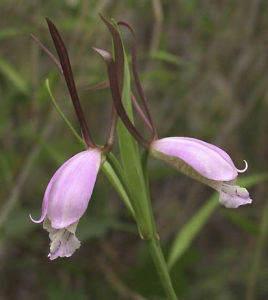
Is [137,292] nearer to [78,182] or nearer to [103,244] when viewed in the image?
[103,244]

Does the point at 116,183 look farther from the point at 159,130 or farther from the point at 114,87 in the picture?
the point at 159,130

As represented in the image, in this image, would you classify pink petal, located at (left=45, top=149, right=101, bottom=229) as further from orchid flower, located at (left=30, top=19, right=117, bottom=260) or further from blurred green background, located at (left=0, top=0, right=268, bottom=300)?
blurred green background, located at (left=0, top=0, right=268, bottom=300)

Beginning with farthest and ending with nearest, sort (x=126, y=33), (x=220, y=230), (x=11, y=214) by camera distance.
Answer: (x=126, y=33) → (x=220, y=230) → (x=11, y=214)

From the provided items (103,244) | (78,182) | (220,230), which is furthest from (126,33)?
(78,182)

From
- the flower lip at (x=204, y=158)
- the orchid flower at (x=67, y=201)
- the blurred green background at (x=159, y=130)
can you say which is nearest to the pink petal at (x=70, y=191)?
the orchid flower at (x=67, y=201)

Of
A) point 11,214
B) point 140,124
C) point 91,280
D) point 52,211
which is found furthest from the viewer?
point 140,124

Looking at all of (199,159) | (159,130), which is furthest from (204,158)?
(159,130)

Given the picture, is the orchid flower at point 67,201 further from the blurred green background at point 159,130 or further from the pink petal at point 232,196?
the blurred green background at point 159,130
